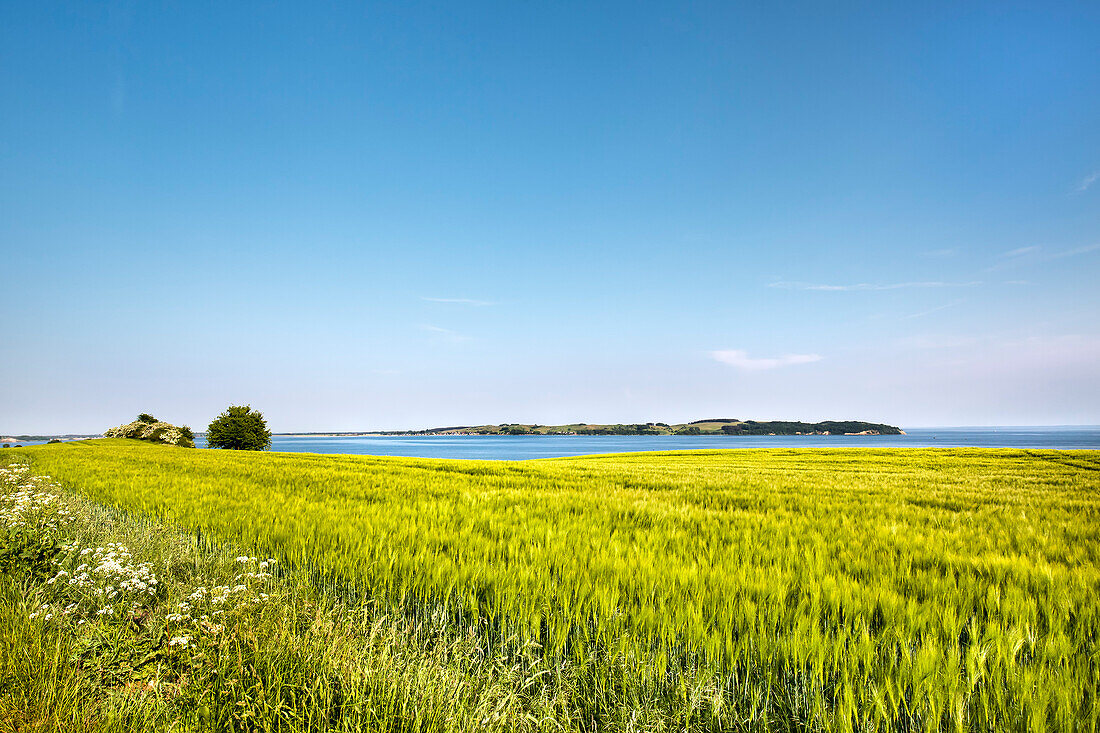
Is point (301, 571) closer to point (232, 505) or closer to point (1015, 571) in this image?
point (232, 505)

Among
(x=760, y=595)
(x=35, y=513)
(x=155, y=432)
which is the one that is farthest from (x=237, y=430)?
(x=760, y=595)

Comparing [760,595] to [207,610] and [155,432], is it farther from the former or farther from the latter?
[155,432]

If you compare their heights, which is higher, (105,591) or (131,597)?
(105,591)

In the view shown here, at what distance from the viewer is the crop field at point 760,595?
7.32 feet

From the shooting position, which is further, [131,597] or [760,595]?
[131,597]

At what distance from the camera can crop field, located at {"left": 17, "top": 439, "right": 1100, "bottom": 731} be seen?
223 centimetres

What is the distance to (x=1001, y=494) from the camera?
9.91 meters

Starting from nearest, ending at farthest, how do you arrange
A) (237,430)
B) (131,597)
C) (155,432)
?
(131,597), (155,432), (237,430)

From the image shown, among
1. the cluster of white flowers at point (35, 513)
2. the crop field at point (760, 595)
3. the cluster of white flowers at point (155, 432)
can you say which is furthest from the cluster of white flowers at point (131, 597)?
the cluster of white flowers at point (155, 432)

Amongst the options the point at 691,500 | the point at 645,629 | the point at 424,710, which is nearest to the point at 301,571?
the point at 424,710

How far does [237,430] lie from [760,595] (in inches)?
3472

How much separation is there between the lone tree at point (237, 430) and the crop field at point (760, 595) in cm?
7910

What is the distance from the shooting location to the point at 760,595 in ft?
10.7

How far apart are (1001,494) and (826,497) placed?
401 centimetres
